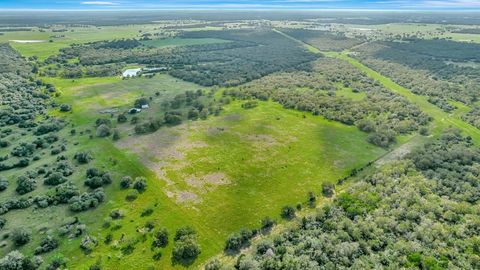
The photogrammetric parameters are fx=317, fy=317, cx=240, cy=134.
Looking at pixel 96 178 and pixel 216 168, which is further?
pixel 216 168

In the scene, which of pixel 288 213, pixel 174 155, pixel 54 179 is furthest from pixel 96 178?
pixel 288 213

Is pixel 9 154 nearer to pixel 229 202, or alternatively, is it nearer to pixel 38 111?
pixel 38 111

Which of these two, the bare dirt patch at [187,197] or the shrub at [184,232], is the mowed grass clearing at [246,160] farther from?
the shrub at [184,232]

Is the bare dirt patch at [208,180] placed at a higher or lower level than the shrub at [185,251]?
higher

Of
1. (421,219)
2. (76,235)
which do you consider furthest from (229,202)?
(421,219)

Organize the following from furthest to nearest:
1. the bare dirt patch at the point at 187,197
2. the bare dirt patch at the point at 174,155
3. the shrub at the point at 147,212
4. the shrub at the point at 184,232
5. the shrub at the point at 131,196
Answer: the bare dirt patch at the point at 174,155, the shrub at the point at 131,196, the bare dirt patch at the point at 187,197, the shrub at the point at 147,212, the shrub at the point at 184,232

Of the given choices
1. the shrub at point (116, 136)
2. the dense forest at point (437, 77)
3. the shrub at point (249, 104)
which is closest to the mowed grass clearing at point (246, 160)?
the shrub at point (116, 136)

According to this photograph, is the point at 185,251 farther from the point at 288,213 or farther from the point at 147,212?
the point at 288,213
